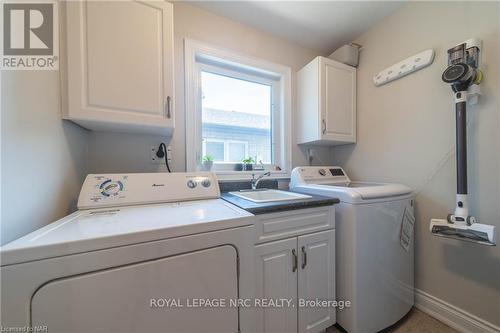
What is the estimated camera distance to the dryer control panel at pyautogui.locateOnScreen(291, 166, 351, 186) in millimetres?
1765

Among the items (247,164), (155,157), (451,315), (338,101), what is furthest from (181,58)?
(451,315)

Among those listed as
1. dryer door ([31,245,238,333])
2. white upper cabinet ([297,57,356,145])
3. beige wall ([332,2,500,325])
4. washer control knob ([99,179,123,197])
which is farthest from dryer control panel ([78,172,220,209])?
beige wall ([332,2,500,325])

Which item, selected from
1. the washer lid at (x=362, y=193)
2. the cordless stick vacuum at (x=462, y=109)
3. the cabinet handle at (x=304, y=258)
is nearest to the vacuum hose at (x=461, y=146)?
the cordless stick vacuum at (x=462, y=109)

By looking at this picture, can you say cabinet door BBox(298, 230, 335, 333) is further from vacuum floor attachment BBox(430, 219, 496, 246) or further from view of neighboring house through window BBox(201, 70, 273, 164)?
view of neighboring house through window BBox(201, 70, 273, 164)

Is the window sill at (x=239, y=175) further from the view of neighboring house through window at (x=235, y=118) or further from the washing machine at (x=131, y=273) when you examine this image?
the washing machine at (x=131, y=273)

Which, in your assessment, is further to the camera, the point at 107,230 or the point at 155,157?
the point at 155,157

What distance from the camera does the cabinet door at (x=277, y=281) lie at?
40.5 inches

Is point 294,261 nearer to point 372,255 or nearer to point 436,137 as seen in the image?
point 372,255

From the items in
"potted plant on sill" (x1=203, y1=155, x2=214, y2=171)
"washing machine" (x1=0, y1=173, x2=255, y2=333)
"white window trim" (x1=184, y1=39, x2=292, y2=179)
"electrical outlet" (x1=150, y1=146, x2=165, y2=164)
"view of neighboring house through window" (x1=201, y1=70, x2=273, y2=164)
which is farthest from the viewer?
"view of neighboring house through window" (x1=201, y1=70, x2=273, y2=164)

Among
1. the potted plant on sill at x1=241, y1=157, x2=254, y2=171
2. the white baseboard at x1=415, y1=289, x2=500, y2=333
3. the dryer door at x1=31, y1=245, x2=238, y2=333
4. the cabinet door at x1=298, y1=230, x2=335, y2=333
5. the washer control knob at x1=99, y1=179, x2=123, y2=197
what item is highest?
→ the potted plant on sill at x1=241, y1=157, x2=254, y2=171

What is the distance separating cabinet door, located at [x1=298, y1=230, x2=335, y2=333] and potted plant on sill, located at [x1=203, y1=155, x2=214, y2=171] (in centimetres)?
98

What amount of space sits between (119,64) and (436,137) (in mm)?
2243

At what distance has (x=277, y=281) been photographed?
3.52 feet

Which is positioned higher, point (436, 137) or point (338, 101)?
point (338, 101)
